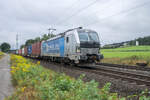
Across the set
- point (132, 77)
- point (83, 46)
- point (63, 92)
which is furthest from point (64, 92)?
point (83, 46)

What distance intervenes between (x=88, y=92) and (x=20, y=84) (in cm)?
354

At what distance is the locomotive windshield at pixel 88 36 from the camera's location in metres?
13.8

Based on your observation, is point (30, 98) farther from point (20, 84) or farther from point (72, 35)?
point (72, 35)

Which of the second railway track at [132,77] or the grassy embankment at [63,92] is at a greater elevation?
the grassy embankment at [63,92]

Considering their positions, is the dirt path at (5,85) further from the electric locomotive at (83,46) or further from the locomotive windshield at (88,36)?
the locomotive windshield at (88,36)

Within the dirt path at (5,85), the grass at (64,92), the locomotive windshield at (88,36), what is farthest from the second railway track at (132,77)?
the dirt path at (5,85)

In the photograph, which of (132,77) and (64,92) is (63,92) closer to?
(64,92)

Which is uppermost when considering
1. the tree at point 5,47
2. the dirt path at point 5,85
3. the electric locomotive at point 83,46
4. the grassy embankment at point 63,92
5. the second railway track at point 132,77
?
the tree at point 5,47

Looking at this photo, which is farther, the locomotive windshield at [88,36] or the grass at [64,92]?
the locomotive windshield at [88,36]

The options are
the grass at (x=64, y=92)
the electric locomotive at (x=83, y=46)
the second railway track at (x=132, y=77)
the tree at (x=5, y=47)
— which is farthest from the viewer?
the tree at (x=5, y=47)

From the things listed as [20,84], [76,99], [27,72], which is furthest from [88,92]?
[27,72]

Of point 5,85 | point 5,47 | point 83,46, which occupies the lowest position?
point 5,85

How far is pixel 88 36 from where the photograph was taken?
46.2 feet

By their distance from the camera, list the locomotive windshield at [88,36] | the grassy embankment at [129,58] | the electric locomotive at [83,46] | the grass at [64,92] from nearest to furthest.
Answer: the grass at [64,92]
the electric locomotive at [83,46]
the locomotive windshield at [88,36]
the grassy embankment at [129,58]
